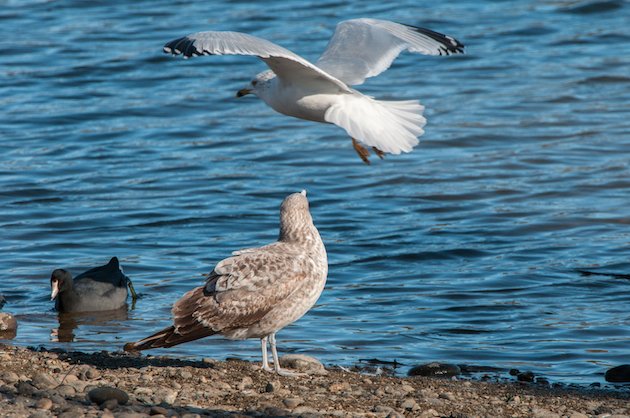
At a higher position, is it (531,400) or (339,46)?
(339,46)

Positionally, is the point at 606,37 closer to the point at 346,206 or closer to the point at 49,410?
the point at 346,206

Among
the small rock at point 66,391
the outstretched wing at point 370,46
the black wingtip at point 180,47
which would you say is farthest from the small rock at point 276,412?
the outstretched wing at point 370,46

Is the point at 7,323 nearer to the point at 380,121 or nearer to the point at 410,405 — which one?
the point at 380,121

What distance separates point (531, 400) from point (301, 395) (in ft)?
4.87

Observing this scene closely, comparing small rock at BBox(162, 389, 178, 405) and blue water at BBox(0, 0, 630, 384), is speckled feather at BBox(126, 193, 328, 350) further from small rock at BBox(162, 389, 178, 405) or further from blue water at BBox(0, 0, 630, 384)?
blue water at BBox(0, 0, 630, 384)

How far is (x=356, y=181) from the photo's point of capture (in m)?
14.9

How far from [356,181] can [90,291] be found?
4.87m

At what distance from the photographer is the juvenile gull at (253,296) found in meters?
7.72

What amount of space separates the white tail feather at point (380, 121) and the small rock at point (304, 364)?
1651 mm

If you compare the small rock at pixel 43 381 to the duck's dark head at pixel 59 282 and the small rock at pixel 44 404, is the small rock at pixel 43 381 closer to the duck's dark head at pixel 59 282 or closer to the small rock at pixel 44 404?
the small rock at pixel 44 404

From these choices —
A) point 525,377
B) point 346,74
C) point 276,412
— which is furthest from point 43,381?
point 346,74

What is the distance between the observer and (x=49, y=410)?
245 inches

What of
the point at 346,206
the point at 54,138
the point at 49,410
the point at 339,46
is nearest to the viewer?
the point at 49,410

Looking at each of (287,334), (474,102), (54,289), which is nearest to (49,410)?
(287,334)
